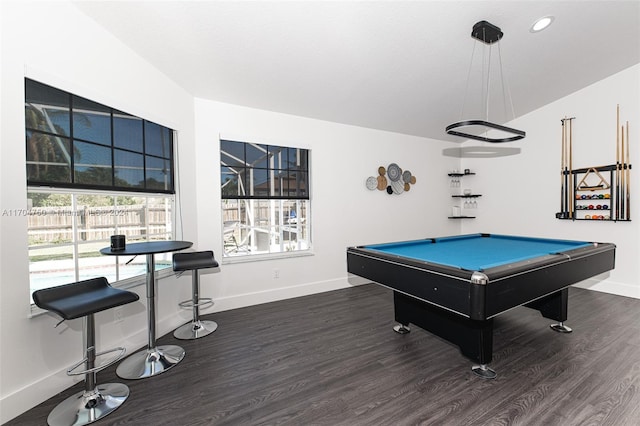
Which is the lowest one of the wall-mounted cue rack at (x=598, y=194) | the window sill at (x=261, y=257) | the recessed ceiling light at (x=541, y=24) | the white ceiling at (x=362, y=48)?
the window sill at (x=261, y=257)

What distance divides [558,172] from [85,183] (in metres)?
6.03

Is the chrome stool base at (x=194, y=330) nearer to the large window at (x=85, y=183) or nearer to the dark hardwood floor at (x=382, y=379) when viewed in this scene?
the dark hardwood floor at (x=382, y=379)

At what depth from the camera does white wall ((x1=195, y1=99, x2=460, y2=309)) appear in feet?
11.7

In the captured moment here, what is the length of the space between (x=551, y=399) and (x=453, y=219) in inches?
167

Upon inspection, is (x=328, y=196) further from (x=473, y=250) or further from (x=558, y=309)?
(x=558, y=309)

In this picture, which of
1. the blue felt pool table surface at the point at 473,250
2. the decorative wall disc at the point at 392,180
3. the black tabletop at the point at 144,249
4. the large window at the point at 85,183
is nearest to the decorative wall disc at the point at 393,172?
the decorative wall disc at the point at 392,180

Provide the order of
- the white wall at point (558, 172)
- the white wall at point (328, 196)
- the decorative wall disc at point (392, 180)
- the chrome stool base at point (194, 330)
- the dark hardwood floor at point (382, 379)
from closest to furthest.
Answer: the dark hardwood floor at point (382, 379), the chrome stool base at point (194, 330), the white wall at point (328, 196), the white wall at point (558, 172), the decorative wall disc at point (392, 180)

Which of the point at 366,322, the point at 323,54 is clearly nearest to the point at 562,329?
the point at 366,322

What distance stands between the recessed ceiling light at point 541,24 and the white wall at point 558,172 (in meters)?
2.19

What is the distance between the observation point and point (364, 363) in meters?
2.38

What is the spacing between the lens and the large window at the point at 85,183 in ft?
6.50

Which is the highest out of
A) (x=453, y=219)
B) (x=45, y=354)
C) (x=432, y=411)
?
(x=453, y=219)

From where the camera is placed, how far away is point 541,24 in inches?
110

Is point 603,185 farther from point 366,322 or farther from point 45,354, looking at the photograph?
point 45,354
